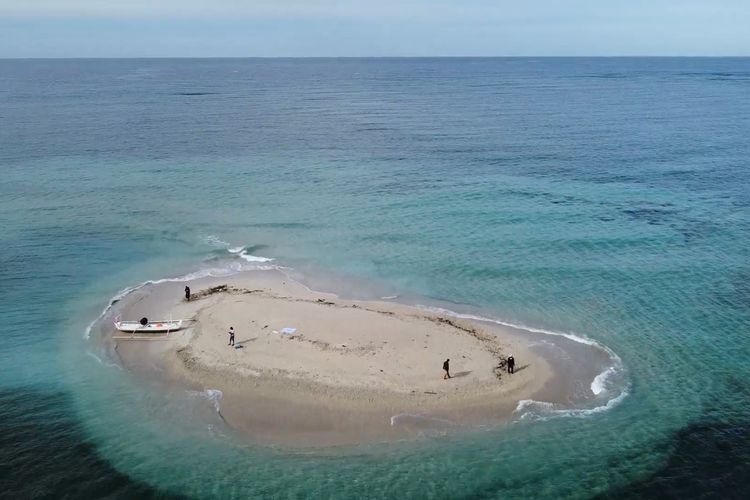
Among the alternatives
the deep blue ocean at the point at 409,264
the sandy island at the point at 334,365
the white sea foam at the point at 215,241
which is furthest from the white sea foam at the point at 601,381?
→ the white sea foam at the point at 215,241

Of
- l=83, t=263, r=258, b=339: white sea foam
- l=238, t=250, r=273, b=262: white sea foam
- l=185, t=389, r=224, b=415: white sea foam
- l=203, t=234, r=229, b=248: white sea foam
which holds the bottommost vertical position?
l=185, t=389, r=224, b=415: white sea foam

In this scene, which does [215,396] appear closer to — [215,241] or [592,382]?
[592,382]

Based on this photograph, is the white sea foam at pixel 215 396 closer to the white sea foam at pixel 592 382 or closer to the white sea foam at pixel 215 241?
the white sea foam at pixel 592 382

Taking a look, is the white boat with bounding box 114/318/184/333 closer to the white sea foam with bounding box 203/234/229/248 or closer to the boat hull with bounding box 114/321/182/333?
the boat hull with bounding box 114/321/182/333

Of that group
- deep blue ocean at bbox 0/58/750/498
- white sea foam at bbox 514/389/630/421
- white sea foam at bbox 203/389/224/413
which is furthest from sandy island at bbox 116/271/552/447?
deep blue ocean at bbox 0/58/750/498

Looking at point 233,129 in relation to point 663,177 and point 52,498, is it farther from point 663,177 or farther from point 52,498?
point 52,498

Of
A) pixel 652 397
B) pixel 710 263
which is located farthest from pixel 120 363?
pixel 710 263

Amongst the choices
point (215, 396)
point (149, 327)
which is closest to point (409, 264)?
point (149, 327)
